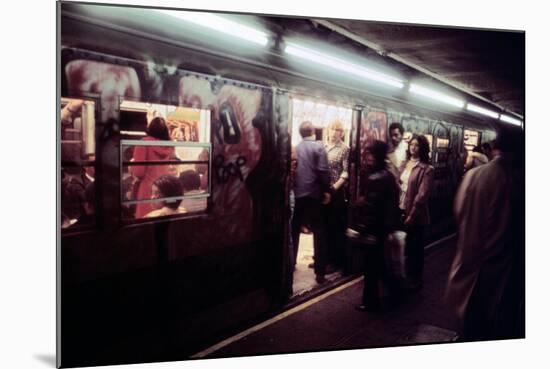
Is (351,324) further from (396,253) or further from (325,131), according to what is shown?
(325,131)

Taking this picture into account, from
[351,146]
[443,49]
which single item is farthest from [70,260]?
[443,49]

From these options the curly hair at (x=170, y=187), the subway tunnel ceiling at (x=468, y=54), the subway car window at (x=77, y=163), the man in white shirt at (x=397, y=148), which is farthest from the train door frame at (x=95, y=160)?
the man in white shirt at (x=397, y=148)

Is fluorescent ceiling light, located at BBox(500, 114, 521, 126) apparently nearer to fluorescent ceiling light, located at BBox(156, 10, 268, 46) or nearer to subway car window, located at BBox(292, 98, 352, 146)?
subway car window, located at BBox(292, 98, 352, 146)

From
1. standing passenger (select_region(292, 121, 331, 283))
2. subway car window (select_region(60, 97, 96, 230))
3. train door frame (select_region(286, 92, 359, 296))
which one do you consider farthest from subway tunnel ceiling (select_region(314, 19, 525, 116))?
subway car window (select_region(60, 97, 96, 230))

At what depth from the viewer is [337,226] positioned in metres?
4.69

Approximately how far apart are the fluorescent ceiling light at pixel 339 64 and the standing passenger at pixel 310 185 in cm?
64

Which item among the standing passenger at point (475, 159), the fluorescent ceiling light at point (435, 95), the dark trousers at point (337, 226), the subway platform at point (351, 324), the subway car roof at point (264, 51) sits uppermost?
the subway car roof at point (264, 51)

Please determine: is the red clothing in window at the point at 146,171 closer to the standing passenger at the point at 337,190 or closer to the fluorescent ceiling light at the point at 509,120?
the standing passenger at the point at 337,190

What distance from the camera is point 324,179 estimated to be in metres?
4.57

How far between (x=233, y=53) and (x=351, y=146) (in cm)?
161

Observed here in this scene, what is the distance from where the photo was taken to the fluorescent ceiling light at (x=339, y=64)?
4326mm

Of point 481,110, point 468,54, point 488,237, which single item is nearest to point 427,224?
point 488,237

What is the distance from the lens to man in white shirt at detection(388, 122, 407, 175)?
4.73 meters

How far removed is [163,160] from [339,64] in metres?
2.04
